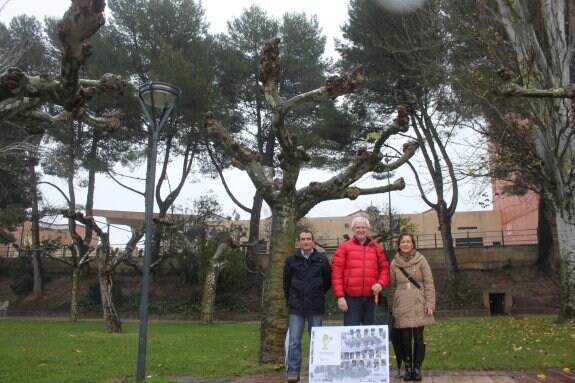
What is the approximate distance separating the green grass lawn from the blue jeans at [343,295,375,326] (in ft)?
5.71

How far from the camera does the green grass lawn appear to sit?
22.9 feet

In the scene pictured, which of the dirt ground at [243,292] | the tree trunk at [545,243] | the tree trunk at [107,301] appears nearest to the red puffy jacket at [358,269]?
the tree trunk at [107,301]

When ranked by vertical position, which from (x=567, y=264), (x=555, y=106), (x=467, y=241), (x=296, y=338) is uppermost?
(x=555, y=106)

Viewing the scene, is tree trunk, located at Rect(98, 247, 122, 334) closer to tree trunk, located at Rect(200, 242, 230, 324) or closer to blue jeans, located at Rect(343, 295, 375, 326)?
tree trunk, located at Rect(200, 242, 230, 324)

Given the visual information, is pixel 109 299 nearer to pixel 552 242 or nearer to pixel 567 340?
pixel 567 340

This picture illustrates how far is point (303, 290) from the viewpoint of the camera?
19.9 feet

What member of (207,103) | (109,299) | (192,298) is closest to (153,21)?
(207,103)

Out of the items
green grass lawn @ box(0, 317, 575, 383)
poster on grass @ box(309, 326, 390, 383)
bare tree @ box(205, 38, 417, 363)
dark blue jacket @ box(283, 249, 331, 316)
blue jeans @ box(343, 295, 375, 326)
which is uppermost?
bare tree @ box(205, 38, 417, 363)

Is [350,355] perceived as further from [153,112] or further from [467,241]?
[467,241]

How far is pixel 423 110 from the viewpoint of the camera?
20.8 m

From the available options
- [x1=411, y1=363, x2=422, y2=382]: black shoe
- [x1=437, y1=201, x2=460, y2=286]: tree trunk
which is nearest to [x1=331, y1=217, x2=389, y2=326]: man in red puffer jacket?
[x1=411, y1=363, x2=422, y2=382]: black shoe

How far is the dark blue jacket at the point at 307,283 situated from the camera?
603 cm

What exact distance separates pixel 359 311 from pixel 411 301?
1.98 ft

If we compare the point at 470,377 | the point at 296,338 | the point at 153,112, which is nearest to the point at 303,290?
the point at 296,338
